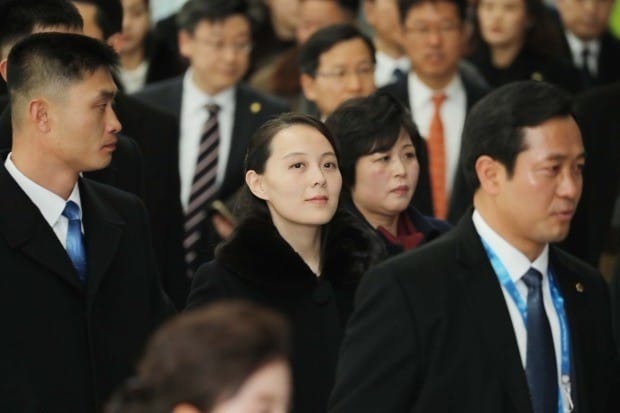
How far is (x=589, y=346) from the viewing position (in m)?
5.91

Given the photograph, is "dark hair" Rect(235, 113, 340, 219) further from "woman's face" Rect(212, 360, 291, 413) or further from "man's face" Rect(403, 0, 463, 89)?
"man's face" Rect(403, 0, 463, 89)

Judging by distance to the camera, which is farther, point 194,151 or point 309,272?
point 194,151

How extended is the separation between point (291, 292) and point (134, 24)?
522cm

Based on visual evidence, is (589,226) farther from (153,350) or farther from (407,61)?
(153,350)

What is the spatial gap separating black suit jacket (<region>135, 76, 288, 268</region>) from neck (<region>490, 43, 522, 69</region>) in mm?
1709

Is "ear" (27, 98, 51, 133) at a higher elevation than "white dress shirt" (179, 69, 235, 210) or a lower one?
higher

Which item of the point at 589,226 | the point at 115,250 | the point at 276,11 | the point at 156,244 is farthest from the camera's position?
the point at 276,11

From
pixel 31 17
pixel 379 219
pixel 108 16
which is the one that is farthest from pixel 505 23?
pixel 31 17

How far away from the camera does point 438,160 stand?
9797mm

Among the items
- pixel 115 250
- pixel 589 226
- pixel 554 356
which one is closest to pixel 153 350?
pixel 554 356

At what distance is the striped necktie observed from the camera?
9.83 m

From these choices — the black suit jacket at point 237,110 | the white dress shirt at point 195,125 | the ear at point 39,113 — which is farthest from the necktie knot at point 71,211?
the white dress shirt at point 195,125

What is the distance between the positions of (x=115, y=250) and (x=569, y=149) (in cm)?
163

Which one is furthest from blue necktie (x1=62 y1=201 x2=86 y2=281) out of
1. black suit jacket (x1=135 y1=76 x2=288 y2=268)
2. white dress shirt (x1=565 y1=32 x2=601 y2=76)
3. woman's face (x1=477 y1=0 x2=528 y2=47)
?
white dress shirt (x1=565 y1=32 x2=601 y2=76)
